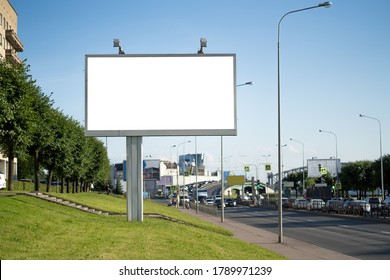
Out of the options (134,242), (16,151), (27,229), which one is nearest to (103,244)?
(134,242)

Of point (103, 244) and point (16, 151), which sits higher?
point (16, 151)

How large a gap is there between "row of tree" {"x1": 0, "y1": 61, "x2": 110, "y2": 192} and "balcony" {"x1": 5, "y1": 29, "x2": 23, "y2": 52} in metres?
26.9

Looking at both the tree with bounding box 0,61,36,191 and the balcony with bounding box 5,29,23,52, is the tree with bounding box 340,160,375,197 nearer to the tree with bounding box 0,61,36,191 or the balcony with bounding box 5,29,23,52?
the balcony with bounding box 5,29,23,52

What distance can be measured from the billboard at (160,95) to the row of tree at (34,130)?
12934 millimetres

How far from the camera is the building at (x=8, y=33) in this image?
279ft

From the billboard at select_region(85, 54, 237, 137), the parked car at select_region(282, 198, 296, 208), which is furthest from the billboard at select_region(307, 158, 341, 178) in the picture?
the billboard at select_region(85, 54, 237, 137)

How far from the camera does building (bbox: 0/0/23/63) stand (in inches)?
3346

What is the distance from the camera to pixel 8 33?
86625 mm

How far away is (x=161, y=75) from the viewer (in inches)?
1031

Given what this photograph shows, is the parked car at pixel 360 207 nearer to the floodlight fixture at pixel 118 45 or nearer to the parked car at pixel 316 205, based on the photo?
the parked car at pixel 316 205

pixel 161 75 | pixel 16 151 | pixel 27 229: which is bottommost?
pixel 27 229

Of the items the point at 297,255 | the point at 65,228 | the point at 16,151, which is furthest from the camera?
the point at 16,151
